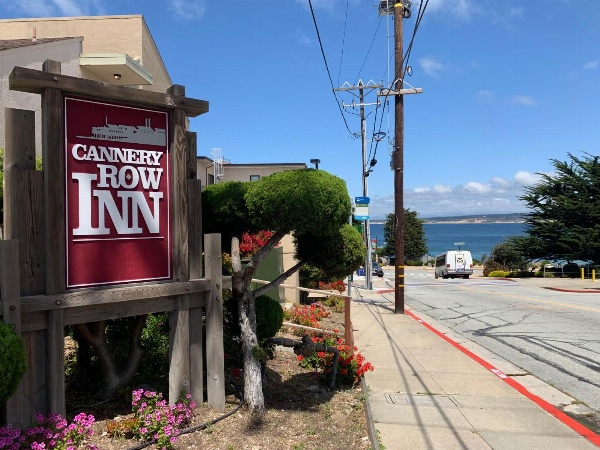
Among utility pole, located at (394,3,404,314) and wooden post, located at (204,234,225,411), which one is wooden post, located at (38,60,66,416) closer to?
wooden post, located at (204,234,225,411)

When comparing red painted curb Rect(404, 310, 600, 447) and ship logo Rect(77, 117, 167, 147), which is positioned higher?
ship logo Rect(77, 117, 167, 147)

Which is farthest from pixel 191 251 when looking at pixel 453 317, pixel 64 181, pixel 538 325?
pixel 453 317

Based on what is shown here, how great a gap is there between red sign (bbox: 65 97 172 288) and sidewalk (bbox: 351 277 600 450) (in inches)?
110

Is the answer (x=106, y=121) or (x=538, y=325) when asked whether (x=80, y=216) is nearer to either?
(x=106, y=121)

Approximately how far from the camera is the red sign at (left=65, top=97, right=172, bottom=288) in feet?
14.0

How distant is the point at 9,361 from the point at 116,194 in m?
1.72

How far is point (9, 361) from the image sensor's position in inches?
128

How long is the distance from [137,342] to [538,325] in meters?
10.6

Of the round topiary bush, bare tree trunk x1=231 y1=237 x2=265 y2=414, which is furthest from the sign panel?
the round topiary bush

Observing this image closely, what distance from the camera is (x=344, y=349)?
7.45m

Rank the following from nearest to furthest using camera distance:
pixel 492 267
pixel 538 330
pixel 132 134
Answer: pixel 132 134
pixel 538 330
pixel 492 267

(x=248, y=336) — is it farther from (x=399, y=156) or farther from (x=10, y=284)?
(x=399, y=156)

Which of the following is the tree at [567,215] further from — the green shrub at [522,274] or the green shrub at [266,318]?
the green shrub at [266,318]

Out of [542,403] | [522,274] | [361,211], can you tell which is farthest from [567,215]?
[542,403]
